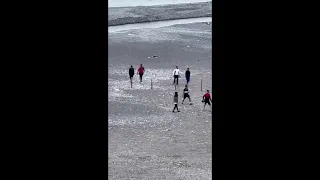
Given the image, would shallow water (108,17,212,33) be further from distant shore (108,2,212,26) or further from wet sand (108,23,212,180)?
wet sand (108,23,212,180)

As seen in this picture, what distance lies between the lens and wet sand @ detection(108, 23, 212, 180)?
16156mm

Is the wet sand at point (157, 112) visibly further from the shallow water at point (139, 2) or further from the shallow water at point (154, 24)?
the shallow water at point (139, 2)

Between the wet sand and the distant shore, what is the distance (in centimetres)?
261

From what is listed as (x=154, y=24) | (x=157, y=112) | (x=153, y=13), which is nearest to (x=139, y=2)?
(x=153, y=13)

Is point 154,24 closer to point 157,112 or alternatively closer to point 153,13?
point 153,13

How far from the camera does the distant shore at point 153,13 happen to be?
35.7m

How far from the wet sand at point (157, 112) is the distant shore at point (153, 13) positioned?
2.61 meters

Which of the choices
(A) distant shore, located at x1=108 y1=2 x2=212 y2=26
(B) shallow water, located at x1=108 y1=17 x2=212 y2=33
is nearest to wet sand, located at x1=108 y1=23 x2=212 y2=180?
(B) shallow water, located at x1=108 y1=17 x2=212 y2=33

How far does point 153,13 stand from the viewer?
36.9 m
